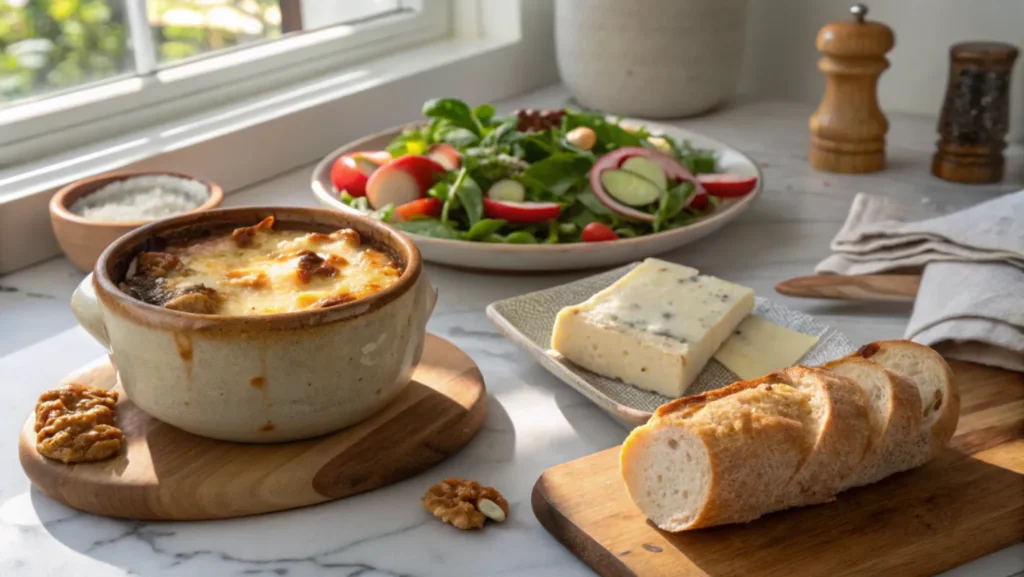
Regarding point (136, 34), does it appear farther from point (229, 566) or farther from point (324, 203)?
point (229, 566)

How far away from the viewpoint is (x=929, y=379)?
3.39 feet

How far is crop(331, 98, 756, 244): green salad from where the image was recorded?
5.05 ft

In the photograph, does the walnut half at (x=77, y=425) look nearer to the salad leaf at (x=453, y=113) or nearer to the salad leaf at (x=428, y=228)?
the salad leaf at (x=428, y=228)

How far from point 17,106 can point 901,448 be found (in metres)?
1.39

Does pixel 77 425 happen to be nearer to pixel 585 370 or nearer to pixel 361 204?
pixel 585 370

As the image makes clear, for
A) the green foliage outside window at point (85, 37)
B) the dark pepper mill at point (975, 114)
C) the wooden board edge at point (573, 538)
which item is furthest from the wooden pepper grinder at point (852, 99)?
the wooden board edge at point (573, 538)

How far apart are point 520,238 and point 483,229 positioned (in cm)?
6

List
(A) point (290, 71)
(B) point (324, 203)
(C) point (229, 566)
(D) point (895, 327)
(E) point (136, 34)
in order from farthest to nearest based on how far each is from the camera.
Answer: (A) point (290, 71), (E) point (136, 34), (B) point (324, 203), (D) point (895, 327), (C) point (229, 566)

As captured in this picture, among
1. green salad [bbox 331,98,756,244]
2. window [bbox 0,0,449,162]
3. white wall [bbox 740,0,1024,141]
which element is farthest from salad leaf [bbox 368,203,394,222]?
white wall [bbox 740,0,1024,141]

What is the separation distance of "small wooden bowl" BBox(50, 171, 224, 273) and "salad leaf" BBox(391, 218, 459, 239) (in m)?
0.26

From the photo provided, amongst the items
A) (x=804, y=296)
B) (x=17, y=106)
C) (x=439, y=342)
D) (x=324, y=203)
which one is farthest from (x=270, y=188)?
(x=804, y=296)

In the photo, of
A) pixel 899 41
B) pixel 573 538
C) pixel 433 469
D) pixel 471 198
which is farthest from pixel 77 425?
pixel 899 41

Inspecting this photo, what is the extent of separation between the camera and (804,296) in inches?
56.8

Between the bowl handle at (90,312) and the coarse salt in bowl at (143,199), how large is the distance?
1.47ft
